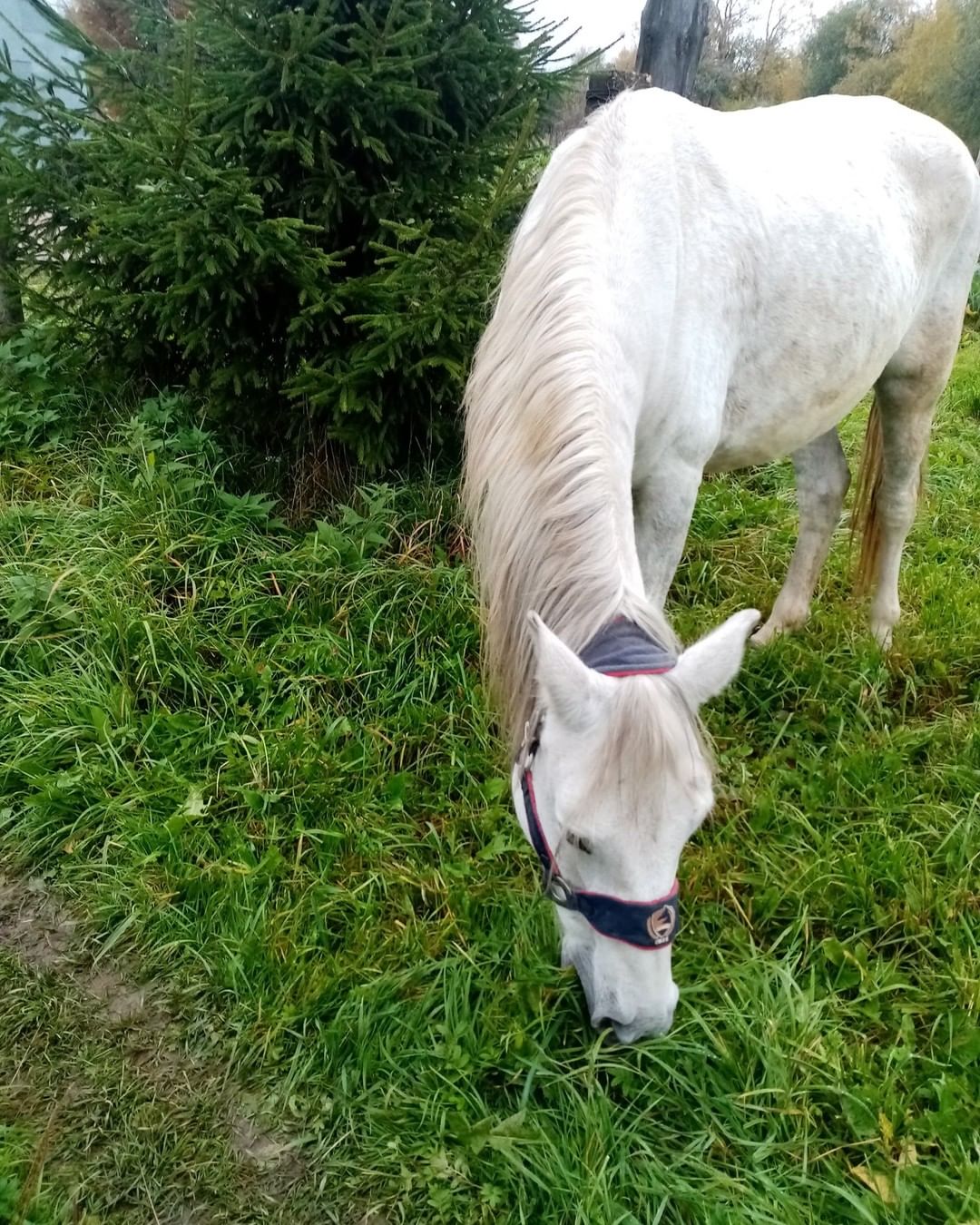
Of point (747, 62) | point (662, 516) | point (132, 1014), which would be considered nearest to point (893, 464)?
point (662, 516)

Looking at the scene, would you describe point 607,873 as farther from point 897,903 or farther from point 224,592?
point 224,592

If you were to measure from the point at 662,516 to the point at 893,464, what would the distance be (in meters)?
1.62

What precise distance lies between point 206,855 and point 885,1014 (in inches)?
74.2

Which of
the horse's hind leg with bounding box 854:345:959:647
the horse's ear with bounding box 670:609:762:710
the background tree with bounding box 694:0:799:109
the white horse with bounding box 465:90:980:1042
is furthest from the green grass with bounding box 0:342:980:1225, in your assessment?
the background tree with bounding box 694:0:799:109

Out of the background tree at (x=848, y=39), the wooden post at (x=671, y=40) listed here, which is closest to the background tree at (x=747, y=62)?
the background tree at (x=848, y=39)

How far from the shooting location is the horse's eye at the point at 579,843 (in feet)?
4.52

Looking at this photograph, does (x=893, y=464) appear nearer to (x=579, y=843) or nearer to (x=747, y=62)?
(x=579, y=843)

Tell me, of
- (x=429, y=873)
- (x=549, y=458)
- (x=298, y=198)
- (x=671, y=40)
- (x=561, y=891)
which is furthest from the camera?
(x=671, y=40)

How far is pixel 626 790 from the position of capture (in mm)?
1309

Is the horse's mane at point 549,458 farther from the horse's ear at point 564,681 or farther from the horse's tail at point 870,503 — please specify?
the horse's tail at point 870,503

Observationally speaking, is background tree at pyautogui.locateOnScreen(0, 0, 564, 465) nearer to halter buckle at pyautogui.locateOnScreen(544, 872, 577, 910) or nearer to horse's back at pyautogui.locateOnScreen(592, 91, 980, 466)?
horse's back at pyautogui.locateOnScreen(592, 91, 980, 466)

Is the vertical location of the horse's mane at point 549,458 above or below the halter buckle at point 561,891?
above

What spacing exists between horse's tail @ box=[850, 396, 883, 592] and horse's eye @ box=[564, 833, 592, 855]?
261 centimetres

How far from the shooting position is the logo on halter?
55.2 inches
